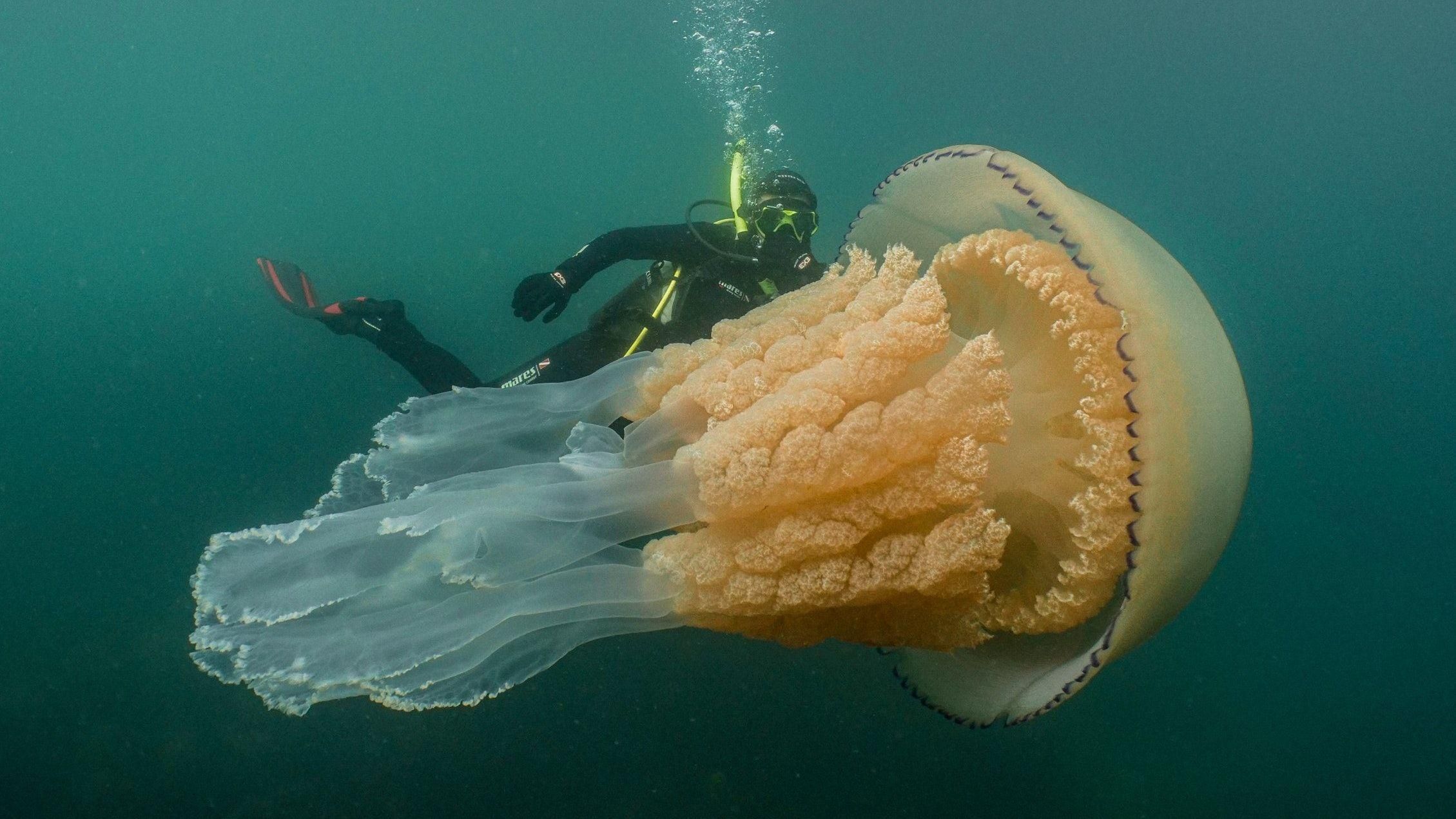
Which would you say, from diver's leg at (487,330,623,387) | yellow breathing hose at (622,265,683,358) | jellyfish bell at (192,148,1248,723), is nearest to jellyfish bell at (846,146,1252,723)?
jellyfish bell at (192,148,1248,723)

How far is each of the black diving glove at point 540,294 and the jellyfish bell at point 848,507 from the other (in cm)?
220

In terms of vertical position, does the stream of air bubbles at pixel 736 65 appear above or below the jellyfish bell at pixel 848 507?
above

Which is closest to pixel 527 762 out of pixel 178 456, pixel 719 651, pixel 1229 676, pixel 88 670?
pixel 719 651

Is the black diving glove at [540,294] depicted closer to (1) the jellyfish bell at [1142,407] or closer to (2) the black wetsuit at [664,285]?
(2) the black wetsuit at [664,285]

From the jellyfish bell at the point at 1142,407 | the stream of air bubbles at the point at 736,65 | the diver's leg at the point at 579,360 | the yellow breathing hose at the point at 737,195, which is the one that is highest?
the stream of air bubbles at the point at 736,65

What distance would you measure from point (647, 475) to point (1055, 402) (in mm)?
1157

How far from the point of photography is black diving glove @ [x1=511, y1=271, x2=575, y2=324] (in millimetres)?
4269

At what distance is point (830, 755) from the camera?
26.3 feet

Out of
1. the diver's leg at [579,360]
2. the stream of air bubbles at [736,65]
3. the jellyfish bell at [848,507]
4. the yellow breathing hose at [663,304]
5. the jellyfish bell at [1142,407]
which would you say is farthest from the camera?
the stream of air bubbles at [736,65]

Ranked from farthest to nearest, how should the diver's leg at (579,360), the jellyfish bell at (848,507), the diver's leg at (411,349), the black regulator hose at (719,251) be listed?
the diver's leg at (411,349), the diver's leg at (579,360), the black regulator hose at (719,251), the jellyfish bell at (848,507)

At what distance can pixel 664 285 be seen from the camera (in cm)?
483

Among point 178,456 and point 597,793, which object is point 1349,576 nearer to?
point 597,793

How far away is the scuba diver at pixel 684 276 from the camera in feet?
14.0

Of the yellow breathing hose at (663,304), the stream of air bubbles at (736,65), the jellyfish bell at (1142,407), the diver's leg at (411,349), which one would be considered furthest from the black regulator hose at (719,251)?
the stream of air bubbles at (736,65)
